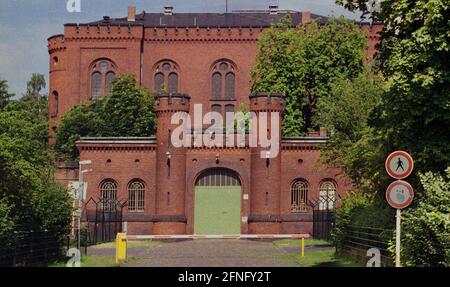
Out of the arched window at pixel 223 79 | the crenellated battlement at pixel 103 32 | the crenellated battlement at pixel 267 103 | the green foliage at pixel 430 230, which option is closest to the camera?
the green foliage at pixel 430 230

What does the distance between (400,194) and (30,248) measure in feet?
34.6

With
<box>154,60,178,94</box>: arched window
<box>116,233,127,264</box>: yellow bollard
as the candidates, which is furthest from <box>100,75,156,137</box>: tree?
<box>116,233,127,264</box>: yellow bollard

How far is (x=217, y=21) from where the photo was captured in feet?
252

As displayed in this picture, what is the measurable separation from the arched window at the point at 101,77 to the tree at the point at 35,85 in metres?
34.8

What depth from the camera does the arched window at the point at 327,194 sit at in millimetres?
49406

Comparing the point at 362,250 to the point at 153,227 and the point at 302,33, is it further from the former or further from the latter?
the point at 302,33

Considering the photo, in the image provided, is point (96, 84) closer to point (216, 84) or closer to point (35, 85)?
point (216, 84)

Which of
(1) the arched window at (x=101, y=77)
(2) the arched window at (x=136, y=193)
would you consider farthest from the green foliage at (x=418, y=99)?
(1) the arched window at (x=101, y=77)

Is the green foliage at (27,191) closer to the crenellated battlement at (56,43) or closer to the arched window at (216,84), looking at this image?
the crenellated battlement at (56,43)

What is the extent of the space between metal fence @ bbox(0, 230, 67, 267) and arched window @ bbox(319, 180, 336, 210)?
25.7 m

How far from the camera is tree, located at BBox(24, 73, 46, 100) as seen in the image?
106 m

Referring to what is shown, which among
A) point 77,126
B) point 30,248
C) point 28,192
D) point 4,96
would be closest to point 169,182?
point 4,96

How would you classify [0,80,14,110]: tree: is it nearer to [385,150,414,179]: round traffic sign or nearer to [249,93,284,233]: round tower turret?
[249,93,284,233]: round tower turret

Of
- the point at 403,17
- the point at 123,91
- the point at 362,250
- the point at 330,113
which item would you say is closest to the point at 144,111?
the point at 123,91
